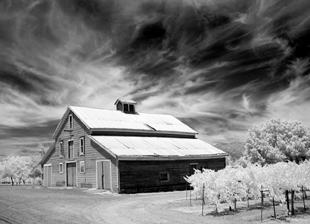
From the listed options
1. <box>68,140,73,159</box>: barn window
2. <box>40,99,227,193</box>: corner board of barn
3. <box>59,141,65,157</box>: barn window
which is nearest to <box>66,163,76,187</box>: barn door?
<box>40,99,227,193</box>: corner board of barn

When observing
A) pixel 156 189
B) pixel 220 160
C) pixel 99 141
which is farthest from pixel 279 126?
pixel 99 141

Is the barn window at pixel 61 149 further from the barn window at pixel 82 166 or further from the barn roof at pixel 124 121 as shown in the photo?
the barn window at pixel 82 166

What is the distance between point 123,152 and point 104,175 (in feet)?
11.2

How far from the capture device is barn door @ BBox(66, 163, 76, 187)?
37.6m

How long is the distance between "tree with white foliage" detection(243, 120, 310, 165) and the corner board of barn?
5261 mm

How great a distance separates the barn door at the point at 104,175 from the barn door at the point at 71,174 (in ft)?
19.2

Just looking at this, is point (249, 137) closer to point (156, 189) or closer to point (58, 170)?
point (156, 189)

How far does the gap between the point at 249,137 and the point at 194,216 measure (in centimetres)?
2223

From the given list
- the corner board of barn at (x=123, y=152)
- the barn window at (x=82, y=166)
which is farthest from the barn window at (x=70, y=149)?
the barn window at (x=82, y=166)

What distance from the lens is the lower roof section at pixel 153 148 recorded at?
31202 millimetres

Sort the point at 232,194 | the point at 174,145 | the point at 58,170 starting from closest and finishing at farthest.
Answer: the point at 232,194 → the point at 174,145 → the point at 58,170

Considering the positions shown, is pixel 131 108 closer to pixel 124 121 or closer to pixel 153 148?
pixel 124 121

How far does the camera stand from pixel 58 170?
41188mm

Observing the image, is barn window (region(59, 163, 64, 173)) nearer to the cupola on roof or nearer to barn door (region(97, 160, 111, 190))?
barn door (region(97, 160, 111, 190))
